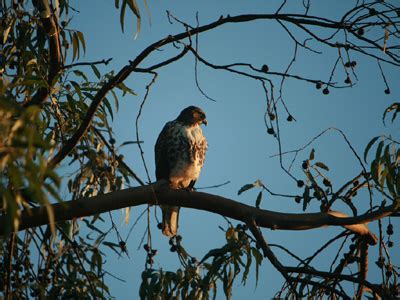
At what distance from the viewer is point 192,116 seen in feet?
18.8

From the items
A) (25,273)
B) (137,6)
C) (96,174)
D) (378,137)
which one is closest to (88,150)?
(96,174)

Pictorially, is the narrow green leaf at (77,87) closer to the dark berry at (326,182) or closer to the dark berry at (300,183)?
the dark berry at (300,183)

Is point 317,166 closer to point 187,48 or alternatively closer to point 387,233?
point 387,233

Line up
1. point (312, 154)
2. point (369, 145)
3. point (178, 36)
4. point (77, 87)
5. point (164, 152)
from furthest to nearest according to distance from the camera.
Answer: point (164, 152) → point (77, 87) → point (312, 154) → point (369, 145) → point (178, 36)

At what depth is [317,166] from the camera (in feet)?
11.8

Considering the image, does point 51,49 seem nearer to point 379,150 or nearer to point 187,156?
point 379,150

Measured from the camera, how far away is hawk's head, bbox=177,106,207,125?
5660mm

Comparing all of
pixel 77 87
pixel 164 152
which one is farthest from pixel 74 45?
pixel 164 152

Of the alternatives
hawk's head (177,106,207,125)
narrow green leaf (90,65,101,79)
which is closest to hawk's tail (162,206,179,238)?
hawk's head (177,106,207,125)

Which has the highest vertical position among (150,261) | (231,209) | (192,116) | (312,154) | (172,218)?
(192,116)

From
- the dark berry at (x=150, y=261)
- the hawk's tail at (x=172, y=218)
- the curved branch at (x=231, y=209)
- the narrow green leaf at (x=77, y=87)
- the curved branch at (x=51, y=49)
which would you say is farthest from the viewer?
the hawk's tail at (x=172, y=218)

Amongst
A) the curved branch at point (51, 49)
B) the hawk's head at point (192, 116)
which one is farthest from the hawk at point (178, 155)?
the curved branch at point (51, 49)

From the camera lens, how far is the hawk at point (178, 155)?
17.5 feet

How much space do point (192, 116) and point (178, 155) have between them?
0.55m
